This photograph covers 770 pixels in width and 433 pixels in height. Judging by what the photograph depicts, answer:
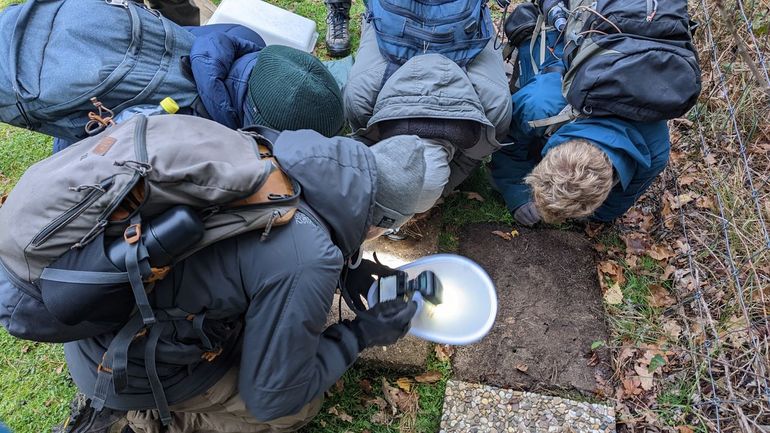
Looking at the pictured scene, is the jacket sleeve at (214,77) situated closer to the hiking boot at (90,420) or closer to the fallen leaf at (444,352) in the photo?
the hiking boot at (90,420)

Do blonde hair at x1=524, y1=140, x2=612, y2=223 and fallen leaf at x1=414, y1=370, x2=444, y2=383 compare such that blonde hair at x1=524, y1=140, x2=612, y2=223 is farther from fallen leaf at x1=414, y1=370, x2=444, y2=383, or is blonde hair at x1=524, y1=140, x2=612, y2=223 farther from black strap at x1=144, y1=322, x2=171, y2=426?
black strap at x1=144, y1=322, x2=171, y2=426

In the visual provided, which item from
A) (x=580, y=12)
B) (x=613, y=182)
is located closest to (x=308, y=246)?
(x=613, y=182)

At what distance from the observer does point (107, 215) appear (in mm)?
1384

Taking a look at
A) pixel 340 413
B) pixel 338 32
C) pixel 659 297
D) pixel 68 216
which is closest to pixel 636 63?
pixel 659 297

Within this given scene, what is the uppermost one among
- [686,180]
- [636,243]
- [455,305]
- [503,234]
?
[686,180]

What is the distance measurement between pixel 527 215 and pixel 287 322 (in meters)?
2.04

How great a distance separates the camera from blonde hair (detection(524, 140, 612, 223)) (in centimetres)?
255

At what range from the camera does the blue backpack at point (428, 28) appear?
2.73m

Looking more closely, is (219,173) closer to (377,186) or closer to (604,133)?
(377,186)

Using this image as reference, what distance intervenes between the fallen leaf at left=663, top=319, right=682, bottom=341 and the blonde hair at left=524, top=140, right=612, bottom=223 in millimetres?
822

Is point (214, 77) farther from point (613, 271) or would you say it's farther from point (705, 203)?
point (705, 203)

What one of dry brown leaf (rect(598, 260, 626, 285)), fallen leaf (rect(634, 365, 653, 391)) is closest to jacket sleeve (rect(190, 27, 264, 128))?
dry brown leaf (rect(598, 260, 626, 285))

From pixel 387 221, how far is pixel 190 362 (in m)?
0.91

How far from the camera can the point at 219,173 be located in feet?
4.89
